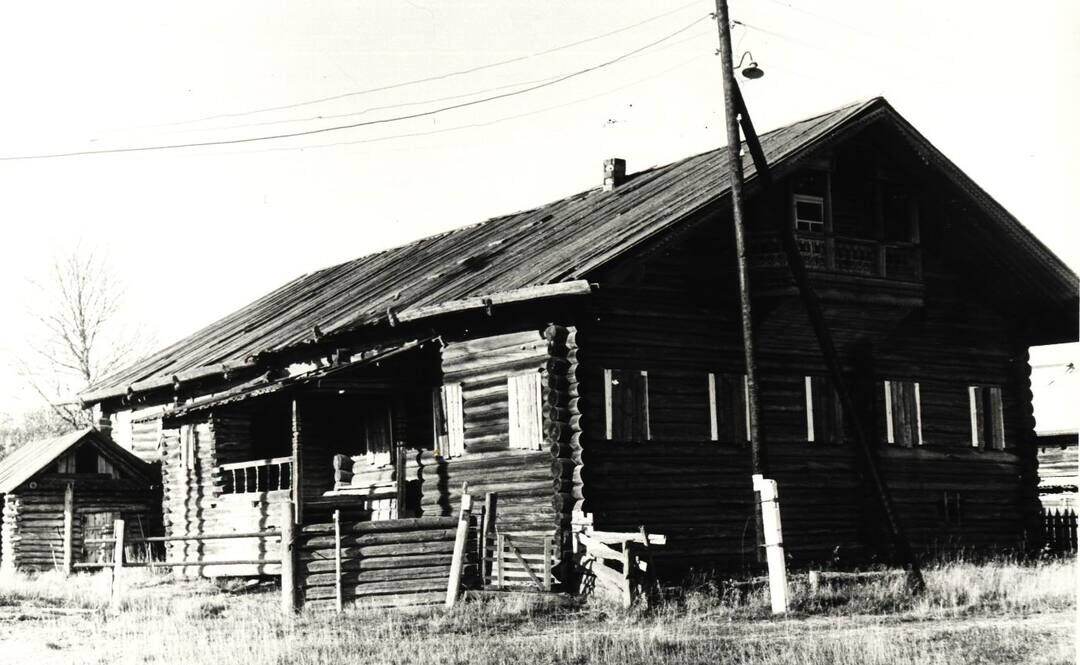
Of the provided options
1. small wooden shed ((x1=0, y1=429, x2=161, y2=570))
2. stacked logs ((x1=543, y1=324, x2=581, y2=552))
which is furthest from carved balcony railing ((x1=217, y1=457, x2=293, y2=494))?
stacked logs ((x1=543, y1=324, x2=581, y2=552))

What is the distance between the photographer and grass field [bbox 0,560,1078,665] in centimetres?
1538

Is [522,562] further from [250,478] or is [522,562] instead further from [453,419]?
[250,478]

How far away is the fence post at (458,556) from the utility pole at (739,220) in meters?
4.23

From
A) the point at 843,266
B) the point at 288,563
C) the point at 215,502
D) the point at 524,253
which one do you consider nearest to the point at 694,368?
the point at 843,266

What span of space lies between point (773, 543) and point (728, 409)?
4972mm

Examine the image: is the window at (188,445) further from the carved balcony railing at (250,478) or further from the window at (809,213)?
the window at (809,213)

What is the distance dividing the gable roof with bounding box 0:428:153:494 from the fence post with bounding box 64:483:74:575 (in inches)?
36.1

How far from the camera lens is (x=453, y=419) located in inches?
952

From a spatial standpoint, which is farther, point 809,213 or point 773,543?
point 809,213

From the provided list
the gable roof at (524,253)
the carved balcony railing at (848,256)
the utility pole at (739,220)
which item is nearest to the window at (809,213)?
the carved balcony railing at (848,256)

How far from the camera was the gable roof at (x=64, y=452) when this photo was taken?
35250mm

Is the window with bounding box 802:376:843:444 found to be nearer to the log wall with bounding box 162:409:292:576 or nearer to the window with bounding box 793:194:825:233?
the window with bounding box 793:194:825:233

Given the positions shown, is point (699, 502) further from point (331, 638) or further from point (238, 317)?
point (238, 317)

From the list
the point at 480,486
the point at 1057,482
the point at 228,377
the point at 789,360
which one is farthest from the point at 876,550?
the point at 1057,482
